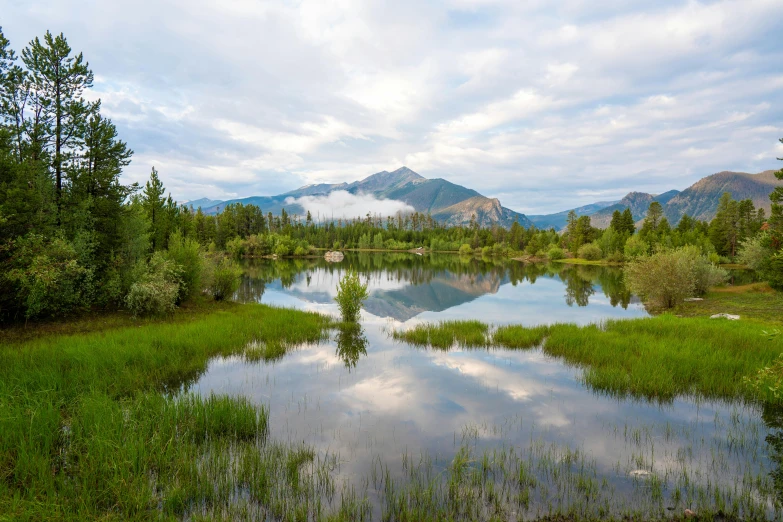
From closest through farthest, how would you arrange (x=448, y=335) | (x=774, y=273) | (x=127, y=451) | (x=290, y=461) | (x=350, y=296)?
(x=127, y=451)
(x=290, y=461)
(x=448, y=335)
(x=350, y=296)
(x=774, y=273)

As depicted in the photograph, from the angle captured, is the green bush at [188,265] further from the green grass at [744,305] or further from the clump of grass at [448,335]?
the green grass at [744,305]

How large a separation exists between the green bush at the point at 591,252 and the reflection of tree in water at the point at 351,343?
8936cm

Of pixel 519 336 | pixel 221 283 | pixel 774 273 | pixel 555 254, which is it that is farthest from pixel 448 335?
pixel 555 254

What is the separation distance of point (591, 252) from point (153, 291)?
329ft

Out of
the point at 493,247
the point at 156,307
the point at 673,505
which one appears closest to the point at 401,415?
the point at 673,505

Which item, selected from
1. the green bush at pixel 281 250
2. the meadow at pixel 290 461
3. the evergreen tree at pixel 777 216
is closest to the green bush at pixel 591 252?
the evergreen tree at pixel 777 216

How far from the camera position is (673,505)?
282 inches

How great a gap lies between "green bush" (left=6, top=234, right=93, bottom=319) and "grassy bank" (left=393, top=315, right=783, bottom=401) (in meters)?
17.2

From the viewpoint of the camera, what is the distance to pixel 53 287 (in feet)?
56.1

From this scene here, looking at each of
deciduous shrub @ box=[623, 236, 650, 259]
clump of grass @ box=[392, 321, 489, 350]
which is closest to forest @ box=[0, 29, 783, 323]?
clump of grass @ box=[392, 321, 489, 350]

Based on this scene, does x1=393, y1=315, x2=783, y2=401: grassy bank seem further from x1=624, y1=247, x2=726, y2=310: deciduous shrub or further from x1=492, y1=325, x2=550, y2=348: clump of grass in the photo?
x1=624, y1=247, x2=726, y2=310: deciduous shrub

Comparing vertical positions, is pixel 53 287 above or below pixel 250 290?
above

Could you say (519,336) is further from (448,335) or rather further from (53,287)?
(53,287)

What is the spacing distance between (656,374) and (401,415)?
33.5 feet
